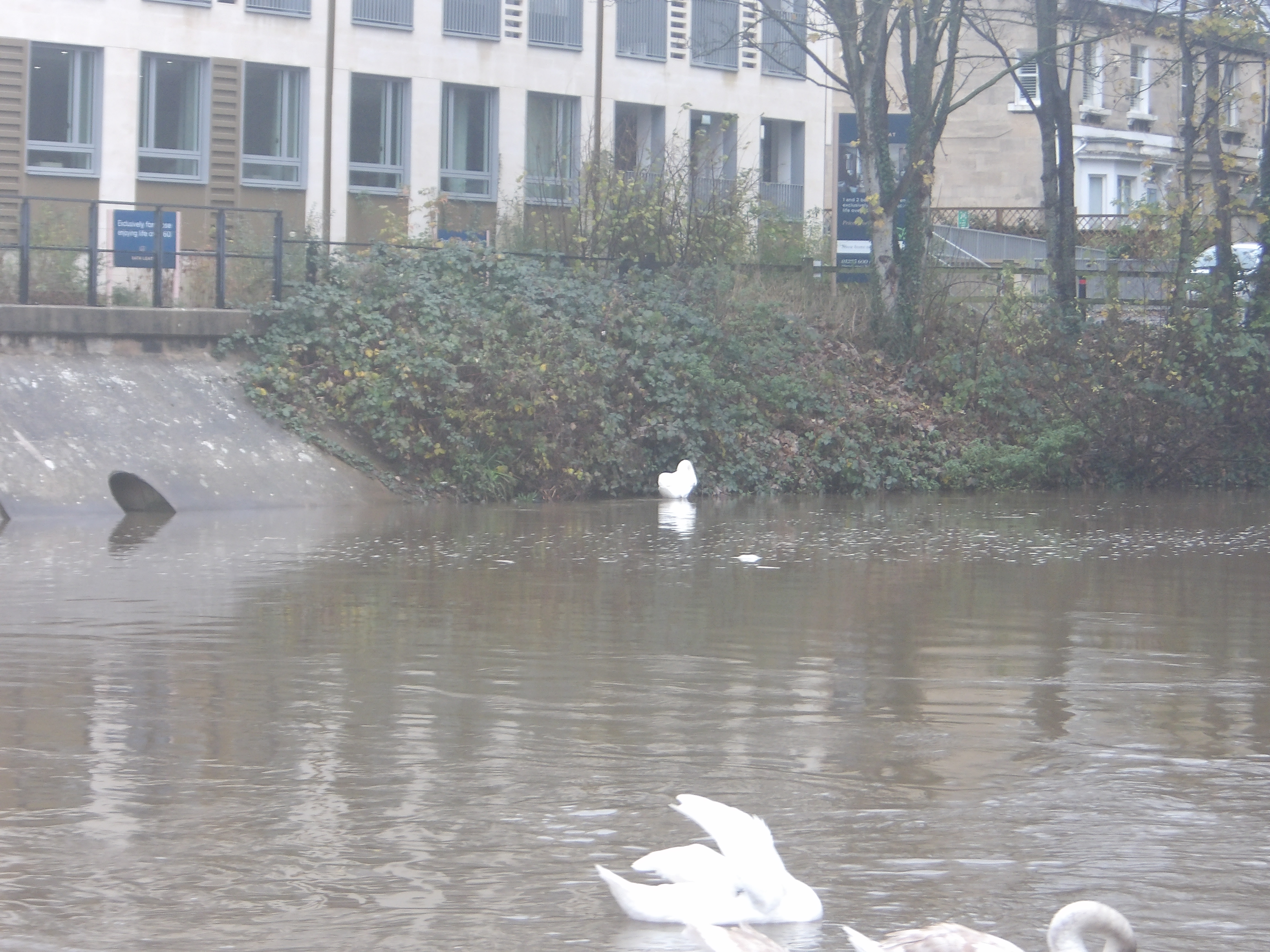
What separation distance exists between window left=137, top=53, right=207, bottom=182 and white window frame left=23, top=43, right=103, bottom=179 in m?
0.79

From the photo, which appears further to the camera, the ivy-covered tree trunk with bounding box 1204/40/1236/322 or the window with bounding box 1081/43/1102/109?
the window with bounding box 1081/43/1102/109

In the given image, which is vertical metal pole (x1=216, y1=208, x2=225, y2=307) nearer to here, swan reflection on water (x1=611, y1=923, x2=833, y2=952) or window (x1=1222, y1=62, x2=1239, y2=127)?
window (x1=1222, y1=62, x2=1239, y2=127)

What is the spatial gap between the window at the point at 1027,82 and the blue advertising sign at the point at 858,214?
2.02 meters

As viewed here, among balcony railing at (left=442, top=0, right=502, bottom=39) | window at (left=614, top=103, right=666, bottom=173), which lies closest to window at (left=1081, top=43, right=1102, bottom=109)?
window at (left=614, top=103, right=666, bottom=173)

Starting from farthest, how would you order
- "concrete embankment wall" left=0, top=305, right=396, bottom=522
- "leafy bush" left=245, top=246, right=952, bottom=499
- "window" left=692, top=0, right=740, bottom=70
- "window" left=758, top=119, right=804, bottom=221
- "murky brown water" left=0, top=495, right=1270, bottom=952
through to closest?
"window" left=758, top=119, right=804, bottom=221 → "window" left=692, top=0, right=740, bottom=70 → "leafy bush" left=245, top=246, right=952, bottom=499 → "concrete embankment wall" left=0, top=305, right=396, bottom=522 → "murky brown water" left=0, top=495, right=1270, bottom=952

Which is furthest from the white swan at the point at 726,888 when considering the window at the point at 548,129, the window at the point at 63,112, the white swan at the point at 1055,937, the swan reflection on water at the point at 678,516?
the window at the point at 63,112

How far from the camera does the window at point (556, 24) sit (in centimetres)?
3634

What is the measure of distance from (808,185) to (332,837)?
36.2 m

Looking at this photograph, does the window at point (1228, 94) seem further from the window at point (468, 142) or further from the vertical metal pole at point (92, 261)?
the vertical metal pole at point (92, 261)

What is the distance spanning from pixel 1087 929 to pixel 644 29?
3532 centimetres

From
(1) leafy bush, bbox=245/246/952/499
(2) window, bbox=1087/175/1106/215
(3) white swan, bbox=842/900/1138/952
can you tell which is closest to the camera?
(3) white swan, bbox=842/900/1138/952

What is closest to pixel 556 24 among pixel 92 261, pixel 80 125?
pixel 80 125

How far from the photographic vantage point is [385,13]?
3459 cm

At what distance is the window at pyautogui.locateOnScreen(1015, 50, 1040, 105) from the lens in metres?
28.9
